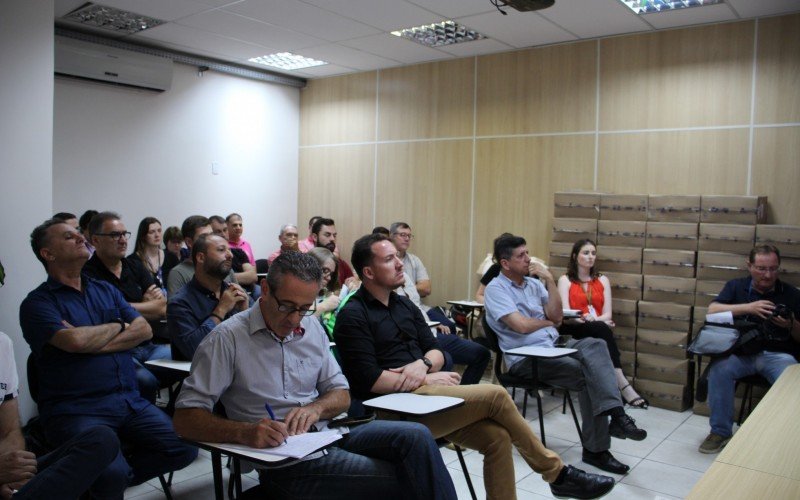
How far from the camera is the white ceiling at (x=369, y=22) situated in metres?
5.04

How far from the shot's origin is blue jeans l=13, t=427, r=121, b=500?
2.03 metres

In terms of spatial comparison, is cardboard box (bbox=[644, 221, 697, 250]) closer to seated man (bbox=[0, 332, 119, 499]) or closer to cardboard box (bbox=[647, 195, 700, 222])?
cardboard box (bbox=[647, 195, 700, 222])

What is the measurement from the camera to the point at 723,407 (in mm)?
4234

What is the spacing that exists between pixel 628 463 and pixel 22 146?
14.6ft

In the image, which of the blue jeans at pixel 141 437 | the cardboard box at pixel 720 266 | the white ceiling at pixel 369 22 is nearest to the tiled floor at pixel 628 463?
the blue jeans at pixel 141 437

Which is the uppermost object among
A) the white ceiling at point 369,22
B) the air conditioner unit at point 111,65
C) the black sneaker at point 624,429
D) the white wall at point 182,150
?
the white ceiling at point 369,22

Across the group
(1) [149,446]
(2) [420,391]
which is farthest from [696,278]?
(1) [149,446]

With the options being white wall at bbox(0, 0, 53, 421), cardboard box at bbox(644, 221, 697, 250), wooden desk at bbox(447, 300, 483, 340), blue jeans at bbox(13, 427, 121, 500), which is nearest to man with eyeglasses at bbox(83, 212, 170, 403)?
white wall at bbox(0, 0, 53, 421)

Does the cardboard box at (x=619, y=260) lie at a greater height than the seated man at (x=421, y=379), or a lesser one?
greater

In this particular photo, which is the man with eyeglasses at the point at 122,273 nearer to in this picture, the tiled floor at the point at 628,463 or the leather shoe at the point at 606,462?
the tiled floor at the point at 628,463

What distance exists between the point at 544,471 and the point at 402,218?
4.76 metres

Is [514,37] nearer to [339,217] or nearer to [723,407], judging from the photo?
[339,217]

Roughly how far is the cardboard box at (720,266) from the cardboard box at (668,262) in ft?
0.25

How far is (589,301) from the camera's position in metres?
5.29
